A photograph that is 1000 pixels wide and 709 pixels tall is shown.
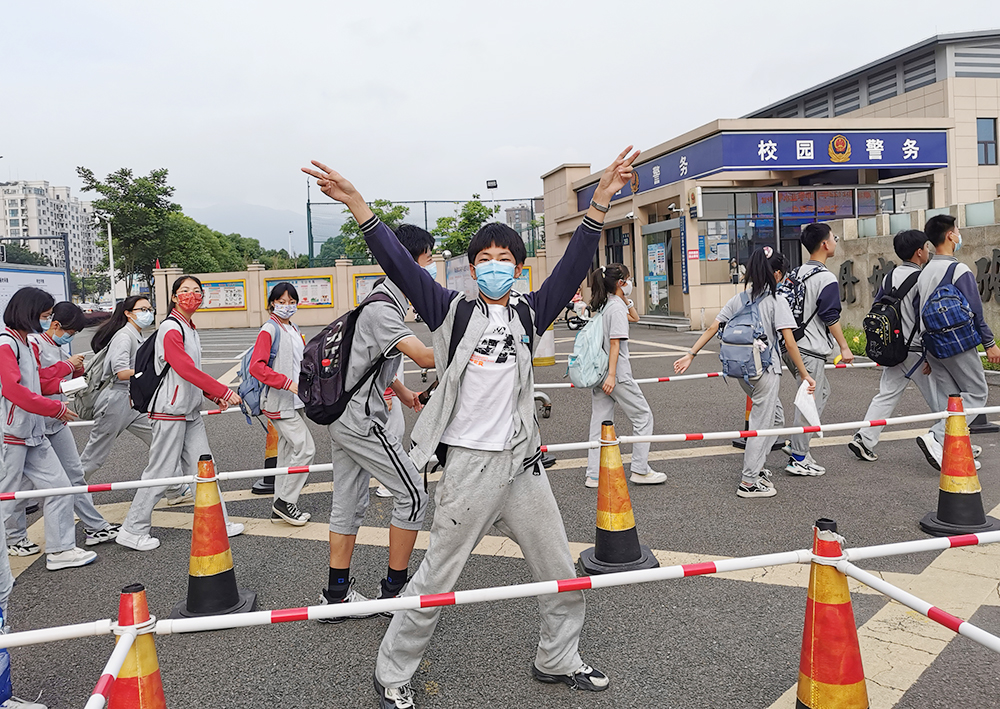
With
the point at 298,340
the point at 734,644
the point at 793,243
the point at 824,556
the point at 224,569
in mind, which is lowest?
the point at 734,644

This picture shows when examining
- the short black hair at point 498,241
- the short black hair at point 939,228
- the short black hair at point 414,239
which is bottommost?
the short black hair at point 498,241

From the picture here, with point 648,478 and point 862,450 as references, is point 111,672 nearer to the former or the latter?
point 648,478

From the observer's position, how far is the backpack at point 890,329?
248 inches

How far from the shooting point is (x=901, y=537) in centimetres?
475

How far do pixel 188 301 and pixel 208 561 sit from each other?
1907mm

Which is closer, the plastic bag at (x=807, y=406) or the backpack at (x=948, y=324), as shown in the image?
the plastic bag at (x=807, y=406)

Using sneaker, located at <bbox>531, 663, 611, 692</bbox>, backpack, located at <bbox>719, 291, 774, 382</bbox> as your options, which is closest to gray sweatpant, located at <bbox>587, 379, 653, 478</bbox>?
backpack, located at <bbox>719, 291, 774, 382</bbox>

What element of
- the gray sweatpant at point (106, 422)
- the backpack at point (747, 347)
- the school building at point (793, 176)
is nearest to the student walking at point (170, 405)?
the gray sweatpant at point (106, 422)

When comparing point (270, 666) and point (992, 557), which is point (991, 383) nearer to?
point (992, 557)

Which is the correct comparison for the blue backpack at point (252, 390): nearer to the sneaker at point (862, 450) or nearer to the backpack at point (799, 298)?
the backpack at point (799, 298)

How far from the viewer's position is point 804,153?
2288cm

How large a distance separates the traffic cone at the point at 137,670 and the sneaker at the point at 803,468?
17.2ft

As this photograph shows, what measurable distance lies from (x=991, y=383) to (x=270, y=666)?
10258 mm

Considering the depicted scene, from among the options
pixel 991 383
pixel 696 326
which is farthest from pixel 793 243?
pixel 991 383
